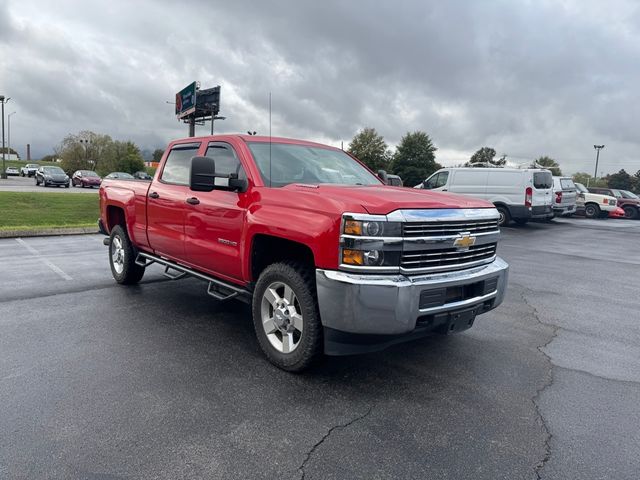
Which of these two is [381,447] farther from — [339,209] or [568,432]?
[339,209]

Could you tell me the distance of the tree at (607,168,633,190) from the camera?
253 ft

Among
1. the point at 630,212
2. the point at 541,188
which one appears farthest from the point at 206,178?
the point at 630,212

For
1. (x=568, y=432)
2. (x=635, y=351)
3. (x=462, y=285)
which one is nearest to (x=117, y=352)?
(x=462, y=285)

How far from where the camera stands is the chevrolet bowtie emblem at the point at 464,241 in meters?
3.50

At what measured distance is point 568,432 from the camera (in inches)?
116

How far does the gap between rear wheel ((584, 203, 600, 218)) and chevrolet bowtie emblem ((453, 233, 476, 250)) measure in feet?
80.6

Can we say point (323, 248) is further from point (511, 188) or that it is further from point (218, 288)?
point (511, 188)

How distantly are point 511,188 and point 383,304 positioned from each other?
49.3 feet

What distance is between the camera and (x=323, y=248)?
3.25 metres

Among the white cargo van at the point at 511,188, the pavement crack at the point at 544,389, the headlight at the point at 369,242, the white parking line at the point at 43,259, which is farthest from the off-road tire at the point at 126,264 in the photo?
the white cargo van at the point at 511,188

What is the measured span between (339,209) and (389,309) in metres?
0.77

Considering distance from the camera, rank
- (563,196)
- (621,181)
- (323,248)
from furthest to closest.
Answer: (621,181) → (563,196) → (323,248)

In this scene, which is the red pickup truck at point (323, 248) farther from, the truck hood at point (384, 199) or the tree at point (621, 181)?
the tree at point (621, 181)

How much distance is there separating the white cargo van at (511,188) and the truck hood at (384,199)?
13.3m
